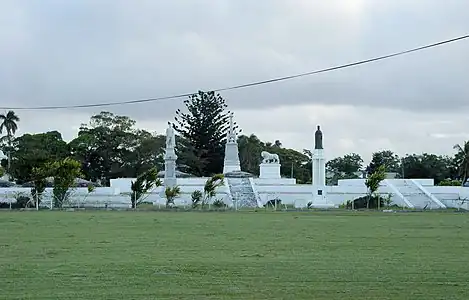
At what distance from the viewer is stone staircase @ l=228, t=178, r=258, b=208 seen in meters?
56.0

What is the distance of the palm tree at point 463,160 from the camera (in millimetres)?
77000

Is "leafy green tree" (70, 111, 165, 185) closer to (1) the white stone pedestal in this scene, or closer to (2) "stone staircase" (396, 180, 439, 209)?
(1) the white stone pedestal

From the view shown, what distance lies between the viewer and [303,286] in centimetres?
1098

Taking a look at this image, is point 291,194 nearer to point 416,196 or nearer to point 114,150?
point 416,196

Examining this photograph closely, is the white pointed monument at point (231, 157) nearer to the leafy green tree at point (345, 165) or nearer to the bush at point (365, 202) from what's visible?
the bush at point (365, 202)

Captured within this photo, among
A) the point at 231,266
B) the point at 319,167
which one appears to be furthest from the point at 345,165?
the point at 231,266

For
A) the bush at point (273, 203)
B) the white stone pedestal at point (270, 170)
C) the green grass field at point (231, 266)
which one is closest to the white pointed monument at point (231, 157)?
the white stone pedestal at point (270, 170)

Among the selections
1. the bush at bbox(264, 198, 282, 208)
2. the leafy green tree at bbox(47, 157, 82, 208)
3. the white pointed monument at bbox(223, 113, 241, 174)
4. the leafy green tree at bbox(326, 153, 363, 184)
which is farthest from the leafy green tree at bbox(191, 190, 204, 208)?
the leafy green tree at bbox(326, 153, 363, 184)

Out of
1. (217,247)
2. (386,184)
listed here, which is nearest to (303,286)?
(217,247)

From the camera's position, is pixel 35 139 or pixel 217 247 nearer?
pixel 217 247

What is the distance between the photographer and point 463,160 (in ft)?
262

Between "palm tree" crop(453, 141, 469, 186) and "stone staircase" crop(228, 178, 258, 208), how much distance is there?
23970 mm

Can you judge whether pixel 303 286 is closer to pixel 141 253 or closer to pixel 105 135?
pixel 141 253

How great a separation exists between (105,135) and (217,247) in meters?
64.0
